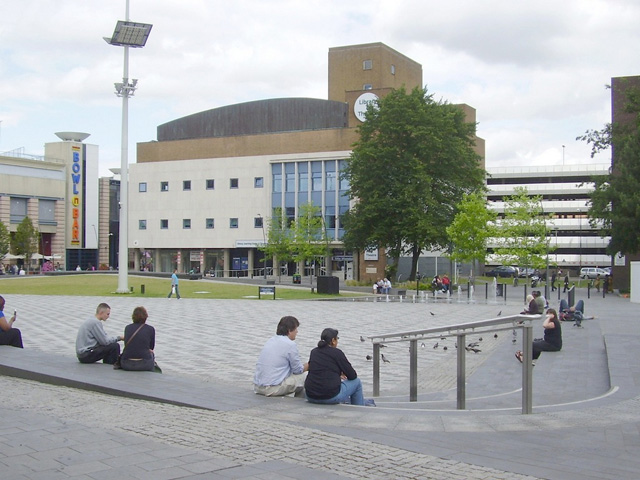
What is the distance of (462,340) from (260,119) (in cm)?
7143

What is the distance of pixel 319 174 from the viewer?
73.6 m

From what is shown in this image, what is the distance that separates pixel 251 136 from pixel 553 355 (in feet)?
211

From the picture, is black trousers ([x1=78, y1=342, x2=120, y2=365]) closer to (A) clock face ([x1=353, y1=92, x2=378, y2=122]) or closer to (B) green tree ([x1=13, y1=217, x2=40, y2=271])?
(A) clock face ([x1=353, y1=92, x2=378, y2=122])

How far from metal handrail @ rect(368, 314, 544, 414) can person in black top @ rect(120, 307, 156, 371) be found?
12.4 ft

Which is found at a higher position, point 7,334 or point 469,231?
point 469,231

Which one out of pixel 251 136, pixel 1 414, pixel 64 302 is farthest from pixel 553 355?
pixel 251 136

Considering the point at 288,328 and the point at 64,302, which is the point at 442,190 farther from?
the point at 288,328

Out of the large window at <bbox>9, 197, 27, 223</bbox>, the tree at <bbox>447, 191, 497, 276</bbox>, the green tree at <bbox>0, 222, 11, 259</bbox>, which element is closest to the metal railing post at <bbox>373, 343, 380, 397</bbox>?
the tree at <bbox>447, 191, 497, 276</bbox>

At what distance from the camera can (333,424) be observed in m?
7.79

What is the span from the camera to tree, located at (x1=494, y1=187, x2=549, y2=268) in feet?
175

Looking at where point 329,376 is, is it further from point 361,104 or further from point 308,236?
point 361,104

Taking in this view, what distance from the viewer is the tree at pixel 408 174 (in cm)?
5100

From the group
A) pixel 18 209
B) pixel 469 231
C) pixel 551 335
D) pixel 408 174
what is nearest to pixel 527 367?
pixel 551 335

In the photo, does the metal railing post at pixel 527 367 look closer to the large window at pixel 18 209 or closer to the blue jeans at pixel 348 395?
the blue jeans at pixel 348 395
